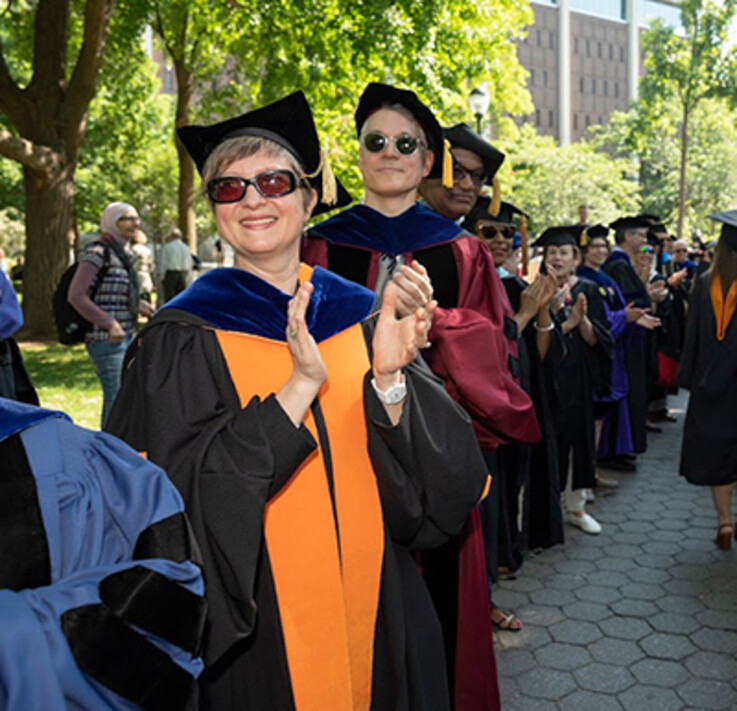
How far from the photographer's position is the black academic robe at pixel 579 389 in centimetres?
564

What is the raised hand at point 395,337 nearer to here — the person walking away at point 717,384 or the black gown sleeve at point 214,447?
the black gown sleeve at point 214,447

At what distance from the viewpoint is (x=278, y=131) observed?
2156mm

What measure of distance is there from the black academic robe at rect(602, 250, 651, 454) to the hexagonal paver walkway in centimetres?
124

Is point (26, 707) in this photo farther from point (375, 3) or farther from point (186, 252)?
point (186, 252)

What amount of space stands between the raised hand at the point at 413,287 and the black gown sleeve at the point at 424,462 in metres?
0.22

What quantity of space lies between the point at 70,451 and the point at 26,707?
44 centimetres

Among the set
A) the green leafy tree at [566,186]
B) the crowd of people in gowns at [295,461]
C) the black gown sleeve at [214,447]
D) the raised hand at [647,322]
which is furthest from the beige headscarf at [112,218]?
the green leafy tree at [566,186]

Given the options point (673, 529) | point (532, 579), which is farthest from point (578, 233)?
point (532, 579)

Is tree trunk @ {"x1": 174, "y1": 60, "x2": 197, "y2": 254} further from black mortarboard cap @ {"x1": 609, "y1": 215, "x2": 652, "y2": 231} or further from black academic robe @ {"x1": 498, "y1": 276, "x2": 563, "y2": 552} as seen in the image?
black academic robe @ {"x1": 498, "y1": 276, "x2": 563, "y2": 552}

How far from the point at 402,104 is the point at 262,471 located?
5.77 ft

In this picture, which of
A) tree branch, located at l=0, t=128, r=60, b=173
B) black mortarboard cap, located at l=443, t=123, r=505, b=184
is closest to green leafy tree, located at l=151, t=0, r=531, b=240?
tree branch, located at l=0, t=128, r=60, b=173

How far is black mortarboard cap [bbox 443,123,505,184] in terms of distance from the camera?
3742 millimetres

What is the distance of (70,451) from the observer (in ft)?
4.60

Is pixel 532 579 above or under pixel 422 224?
under
